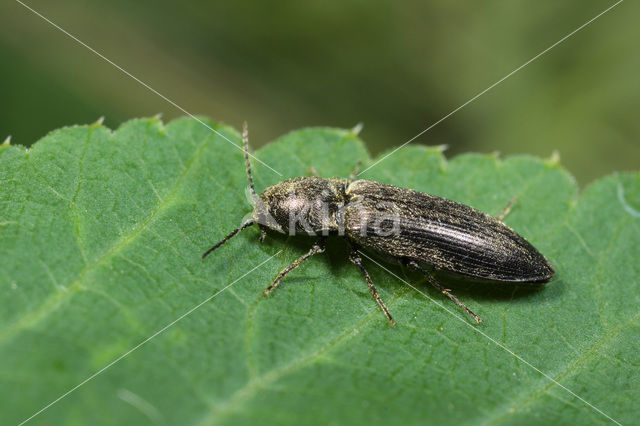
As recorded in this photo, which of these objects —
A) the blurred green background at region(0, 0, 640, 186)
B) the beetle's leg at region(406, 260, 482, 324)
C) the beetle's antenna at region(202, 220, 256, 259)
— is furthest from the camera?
the blurred green background at region(0, 0, 640, 186)

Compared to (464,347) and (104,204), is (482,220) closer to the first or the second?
(464,347)

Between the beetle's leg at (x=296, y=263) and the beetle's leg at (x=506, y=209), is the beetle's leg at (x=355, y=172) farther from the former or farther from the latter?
the beetle's leg at (x=506, y=209)

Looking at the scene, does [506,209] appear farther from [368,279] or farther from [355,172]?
[368,279]

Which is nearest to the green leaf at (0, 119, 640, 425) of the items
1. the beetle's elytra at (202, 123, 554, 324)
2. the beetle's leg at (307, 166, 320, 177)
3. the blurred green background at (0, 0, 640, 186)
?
the beetle's leg at (307, 166, 320, 177)

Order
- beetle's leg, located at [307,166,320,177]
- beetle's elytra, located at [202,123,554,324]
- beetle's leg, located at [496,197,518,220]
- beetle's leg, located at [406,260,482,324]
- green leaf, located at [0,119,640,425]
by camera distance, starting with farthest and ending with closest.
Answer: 1. beetle's leg, located at [307,166,320,177]
2. beetle's leg, located at [496,197,518,220]
3. beetle's elytra, located at [202,123,554,324]
4. beetle's leg, located at [406,260,482,324]
5. green leaf, located at [0,119,640,425]

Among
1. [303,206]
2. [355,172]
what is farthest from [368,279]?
[355,172]

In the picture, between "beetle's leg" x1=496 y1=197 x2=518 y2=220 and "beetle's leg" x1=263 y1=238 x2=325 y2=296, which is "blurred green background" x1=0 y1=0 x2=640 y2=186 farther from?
"beetle's leg" x1=263 y1=238 x2=325 y2=296
